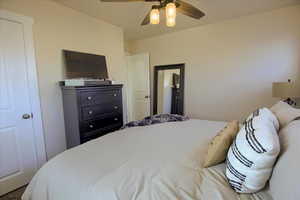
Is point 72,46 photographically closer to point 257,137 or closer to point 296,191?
point 257,137

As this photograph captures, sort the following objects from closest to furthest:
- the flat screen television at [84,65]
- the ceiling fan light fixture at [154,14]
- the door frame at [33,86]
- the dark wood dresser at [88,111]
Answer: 1. the ceiling fan light fixture at [154,14]
2. the door frame at [33,86]
3. the dark wood dresser at [88,111]
4. the flat screen television at [84,65]

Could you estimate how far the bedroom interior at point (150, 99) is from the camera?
0.90 meters

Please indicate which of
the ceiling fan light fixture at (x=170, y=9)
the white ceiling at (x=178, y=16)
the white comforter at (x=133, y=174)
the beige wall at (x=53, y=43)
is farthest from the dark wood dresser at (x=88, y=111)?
the ceiling fan light fixture at (x=170, y=9)

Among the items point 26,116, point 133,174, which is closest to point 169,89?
point 26,116

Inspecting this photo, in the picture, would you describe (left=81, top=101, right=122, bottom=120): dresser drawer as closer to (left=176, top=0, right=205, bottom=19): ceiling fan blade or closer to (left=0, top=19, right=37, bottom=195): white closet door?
(left=0, top=19, right=37, bottom=195): white closet door

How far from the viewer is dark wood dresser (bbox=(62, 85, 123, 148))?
2281 mm

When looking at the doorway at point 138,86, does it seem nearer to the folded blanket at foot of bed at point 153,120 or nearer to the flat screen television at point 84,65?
the flat screen television at point 84,65

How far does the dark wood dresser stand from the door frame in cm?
34

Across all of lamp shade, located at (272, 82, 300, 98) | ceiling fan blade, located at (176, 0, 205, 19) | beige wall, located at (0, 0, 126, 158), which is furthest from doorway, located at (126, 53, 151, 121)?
lamp shade, located at (272, 82, 300, 98)

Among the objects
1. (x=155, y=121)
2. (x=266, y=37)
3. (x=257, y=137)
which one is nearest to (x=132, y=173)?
(x=257, y=137)

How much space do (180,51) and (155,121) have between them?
2.11 m

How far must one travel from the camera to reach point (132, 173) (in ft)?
3.31

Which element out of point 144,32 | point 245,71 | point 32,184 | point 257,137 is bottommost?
point 32,184

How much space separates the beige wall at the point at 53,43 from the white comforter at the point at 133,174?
1.29 meters
